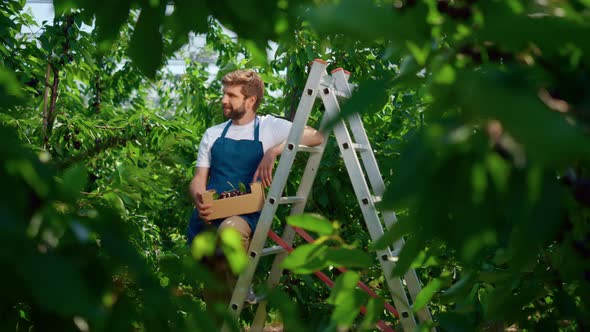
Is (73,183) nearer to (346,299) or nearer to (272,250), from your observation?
(346,299)

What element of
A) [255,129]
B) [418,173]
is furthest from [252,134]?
[418,173]

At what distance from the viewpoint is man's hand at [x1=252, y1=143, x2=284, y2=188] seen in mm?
3283

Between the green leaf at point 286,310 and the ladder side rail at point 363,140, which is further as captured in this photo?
the ladder side rail at point 363,140

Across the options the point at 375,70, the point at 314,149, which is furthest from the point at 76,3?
the point at 375,70

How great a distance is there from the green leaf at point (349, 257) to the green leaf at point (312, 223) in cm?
3

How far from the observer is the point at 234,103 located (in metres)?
3.60

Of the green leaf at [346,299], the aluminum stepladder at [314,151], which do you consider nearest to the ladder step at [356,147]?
the aluminum stepladder at [314,151]

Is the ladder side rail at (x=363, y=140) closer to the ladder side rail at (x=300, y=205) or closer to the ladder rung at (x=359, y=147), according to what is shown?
the ladder rung at (x=359, y=147)

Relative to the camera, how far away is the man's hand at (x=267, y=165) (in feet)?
10.8

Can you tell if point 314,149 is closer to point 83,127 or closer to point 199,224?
point 199,224

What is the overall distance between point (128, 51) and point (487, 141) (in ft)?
1.57

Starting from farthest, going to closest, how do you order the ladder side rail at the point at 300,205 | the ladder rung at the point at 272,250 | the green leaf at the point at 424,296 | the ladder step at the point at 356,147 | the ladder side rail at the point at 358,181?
the ladder side rail at the point at 300,205
the ladder rung at the point at 272,250
the ladder step at the point at 356,147
the ladder side rail at the point at 358,181
the green leaf at the point at 424,296

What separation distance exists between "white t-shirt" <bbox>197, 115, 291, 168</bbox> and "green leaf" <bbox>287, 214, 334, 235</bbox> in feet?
8.57

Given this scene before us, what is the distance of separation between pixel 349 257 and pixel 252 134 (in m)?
2.67
